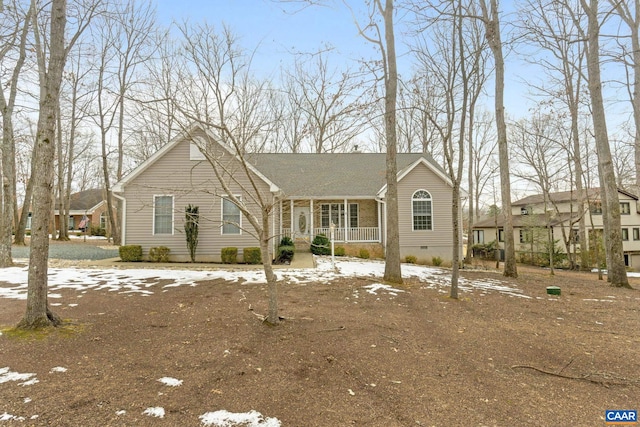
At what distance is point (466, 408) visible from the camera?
105 inches

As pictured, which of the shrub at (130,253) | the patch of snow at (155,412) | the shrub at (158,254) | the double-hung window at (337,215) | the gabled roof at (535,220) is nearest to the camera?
the patch of snow at (155,412)

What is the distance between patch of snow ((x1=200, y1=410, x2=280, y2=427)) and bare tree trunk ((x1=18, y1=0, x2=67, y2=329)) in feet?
10.8

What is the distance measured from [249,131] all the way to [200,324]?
320 cm

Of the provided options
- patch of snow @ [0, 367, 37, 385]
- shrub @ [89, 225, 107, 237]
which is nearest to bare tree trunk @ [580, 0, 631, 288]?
patch of snow @ [0, 367, 37, 385]

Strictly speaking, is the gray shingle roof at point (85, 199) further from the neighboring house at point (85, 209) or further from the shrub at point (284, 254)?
the shrub at point (284, 254)

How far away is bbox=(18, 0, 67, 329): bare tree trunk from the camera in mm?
4211

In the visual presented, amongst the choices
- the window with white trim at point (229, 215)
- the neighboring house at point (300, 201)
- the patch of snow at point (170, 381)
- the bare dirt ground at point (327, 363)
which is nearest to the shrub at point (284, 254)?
the neighboring house at point (300, 201)

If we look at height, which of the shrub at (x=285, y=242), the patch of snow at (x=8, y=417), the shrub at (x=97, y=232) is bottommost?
the patch of snow at (x=8, y=417)

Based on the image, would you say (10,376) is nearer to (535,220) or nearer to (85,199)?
(535,220)

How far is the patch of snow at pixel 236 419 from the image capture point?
242 centimetres

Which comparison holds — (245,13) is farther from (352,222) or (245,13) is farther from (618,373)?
(352,222)

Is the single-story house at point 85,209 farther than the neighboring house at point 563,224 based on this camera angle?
Yes

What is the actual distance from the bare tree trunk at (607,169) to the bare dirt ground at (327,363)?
4.43 m

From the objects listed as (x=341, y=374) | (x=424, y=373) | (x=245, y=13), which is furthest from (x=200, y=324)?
(x=245, y=13)
